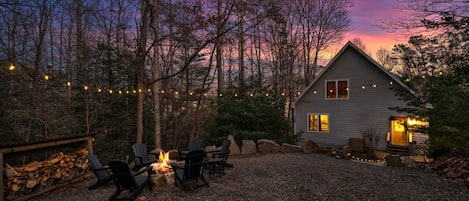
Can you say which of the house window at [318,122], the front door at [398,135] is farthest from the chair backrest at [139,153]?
the front door at [398,135]

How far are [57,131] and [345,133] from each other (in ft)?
40.9

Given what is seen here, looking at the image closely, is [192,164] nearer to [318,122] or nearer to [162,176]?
[162,176]

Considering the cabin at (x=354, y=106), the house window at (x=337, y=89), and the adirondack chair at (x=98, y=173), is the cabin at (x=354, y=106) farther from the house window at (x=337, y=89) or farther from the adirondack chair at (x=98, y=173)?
the adirondack chair at (x=98, y=173)

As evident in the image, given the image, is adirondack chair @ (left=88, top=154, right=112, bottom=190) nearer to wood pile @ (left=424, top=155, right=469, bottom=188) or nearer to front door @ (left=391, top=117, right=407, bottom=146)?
wood pile @ (left=424, top=155, right=469, bottom=188)

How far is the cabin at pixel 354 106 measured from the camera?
39.1 ft

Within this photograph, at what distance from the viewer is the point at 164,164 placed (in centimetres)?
559

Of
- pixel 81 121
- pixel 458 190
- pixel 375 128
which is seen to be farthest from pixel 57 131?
pixel 375 128

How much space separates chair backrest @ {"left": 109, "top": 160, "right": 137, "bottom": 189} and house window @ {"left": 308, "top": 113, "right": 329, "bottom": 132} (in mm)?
11502

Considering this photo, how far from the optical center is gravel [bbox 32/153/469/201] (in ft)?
14.5

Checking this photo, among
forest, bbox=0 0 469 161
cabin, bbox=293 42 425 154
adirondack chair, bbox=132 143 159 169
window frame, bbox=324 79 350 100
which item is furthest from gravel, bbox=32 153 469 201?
window frame, bbox=324 79 350 100

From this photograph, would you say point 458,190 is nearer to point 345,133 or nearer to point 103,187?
point 103,187

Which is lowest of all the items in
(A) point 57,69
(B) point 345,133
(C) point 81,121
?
(B) point 345,133

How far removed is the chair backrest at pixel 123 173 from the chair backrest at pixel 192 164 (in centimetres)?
91

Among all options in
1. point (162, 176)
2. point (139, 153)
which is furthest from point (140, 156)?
point (162, 176)
